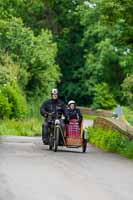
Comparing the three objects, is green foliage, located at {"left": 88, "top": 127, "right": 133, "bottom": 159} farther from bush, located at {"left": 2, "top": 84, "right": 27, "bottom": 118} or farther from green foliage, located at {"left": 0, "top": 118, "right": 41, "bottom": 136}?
bush, located at {"left": 2, "top": 84, "right": 27, "bottom": 118}

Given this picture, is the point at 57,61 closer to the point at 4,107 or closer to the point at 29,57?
the point at 29,57

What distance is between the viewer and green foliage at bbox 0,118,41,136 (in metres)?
37.2

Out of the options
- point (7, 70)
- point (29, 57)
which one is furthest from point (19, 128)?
point (29, 57)

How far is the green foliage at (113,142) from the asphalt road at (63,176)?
2.71ft

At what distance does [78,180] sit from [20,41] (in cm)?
3701

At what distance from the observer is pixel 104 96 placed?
75438 millimetres

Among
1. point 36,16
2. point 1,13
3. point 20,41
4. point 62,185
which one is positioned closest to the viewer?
point 62,185

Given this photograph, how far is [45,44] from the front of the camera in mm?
55188

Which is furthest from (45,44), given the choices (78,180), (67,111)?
(78,180)

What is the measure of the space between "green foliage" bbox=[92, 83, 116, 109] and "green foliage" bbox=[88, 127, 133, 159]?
149 ft

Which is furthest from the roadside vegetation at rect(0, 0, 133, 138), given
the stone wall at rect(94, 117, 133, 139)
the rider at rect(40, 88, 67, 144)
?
the stone wall at rect(94, 117, 133, 139)

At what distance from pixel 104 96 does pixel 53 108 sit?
2052 inches

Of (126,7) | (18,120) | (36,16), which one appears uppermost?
(36,16)

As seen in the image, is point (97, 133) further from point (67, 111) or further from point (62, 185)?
point (62, 185)
